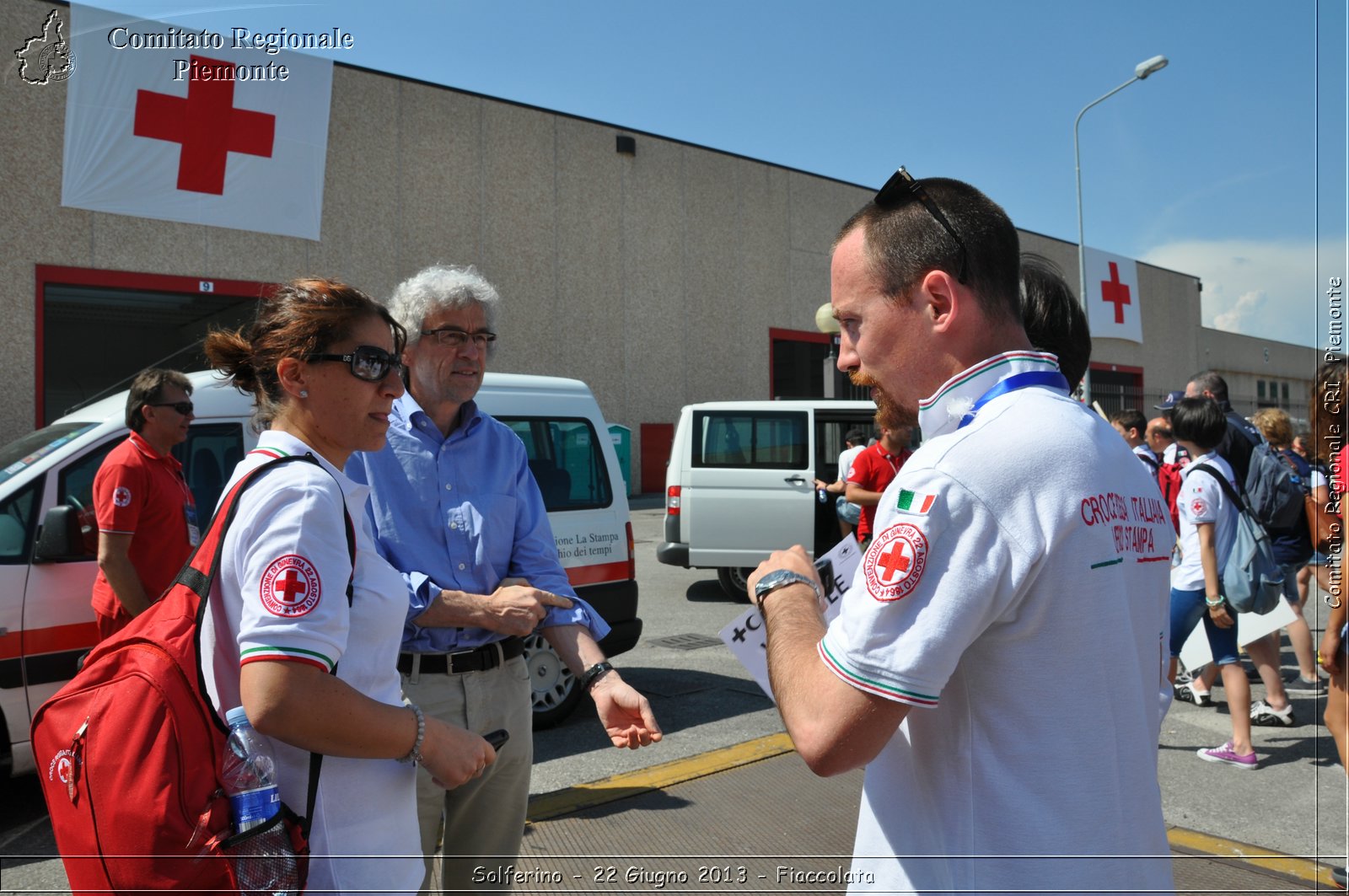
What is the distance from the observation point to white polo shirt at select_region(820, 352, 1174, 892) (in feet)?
3.67

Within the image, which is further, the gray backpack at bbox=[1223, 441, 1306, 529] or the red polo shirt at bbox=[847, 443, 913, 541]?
the red polo shirt at bbox=[847, 443, 913, 541]

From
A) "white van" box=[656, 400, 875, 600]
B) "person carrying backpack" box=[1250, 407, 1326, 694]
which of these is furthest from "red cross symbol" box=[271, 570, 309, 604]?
"white van" box=[656, 400, 875, 600]

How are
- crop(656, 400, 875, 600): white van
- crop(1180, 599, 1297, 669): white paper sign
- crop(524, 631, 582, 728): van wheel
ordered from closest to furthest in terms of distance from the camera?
1. crop(1180, 599, 1297, 669): white paper sign
2. crop(524, 631, 582, 728): van wheel
3. crop(656, 400, 875, 600): white van

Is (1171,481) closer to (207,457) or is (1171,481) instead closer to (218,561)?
(207,457)

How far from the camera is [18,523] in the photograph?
4219 millimetres

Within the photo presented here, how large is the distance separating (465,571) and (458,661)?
222 mm

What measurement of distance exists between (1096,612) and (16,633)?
452 cm

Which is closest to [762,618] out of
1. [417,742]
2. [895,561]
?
[895,561]

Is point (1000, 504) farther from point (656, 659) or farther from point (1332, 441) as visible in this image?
point (656, 659)

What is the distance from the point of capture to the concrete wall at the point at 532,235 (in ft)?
48.8

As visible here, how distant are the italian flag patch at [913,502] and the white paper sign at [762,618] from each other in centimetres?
38

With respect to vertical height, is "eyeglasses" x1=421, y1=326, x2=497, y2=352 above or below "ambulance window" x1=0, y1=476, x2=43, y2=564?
above

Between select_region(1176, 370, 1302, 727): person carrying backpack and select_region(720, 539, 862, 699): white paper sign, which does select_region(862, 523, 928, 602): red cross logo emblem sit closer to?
select_region(720, 539, 862, 699): white paper sign

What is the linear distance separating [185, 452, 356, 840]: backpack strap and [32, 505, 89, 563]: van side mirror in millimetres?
3193
